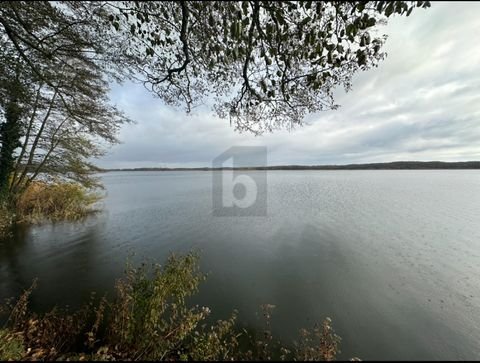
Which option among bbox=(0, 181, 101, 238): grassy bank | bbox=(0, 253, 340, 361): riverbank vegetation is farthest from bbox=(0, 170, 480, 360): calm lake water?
bbox=(0, 181, 101, 238): grassy bank

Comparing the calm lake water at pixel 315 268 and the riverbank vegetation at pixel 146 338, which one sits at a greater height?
the riverbank vegetation at pixel 146 338

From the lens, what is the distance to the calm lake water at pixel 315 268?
4289 mm

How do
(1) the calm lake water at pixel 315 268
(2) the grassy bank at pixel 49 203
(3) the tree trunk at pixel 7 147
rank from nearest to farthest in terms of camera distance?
(1) the calm lake water at pixel 315 268 < (3) the tree trunk at pixel 7 147 < (2) the grassy bank at pixel 49 203

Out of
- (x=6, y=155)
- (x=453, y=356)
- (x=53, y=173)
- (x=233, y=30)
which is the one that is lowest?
(x=453, y=356)

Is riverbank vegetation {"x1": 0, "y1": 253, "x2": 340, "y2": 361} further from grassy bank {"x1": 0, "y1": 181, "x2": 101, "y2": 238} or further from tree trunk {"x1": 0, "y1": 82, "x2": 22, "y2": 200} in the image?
grassy bank {"x1": 0, "y1": 181, "x2": 101, "y2": 238}

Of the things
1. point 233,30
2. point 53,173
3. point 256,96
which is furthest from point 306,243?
point 53,173

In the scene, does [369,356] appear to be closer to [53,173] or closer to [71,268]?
[71,268]

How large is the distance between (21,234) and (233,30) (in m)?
13.1

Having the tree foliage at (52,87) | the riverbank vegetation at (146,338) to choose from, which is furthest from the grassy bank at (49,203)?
the riverbank vegetation at (146,338)

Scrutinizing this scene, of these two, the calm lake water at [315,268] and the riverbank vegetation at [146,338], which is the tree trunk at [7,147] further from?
the riverbank vegetation at [146,338]

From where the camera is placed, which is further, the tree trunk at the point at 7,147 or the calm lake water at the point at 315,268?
the tree trunk at the point at 7,147

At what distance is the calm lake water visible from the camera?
14.1 feet

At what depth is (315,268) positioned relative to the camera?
6801 mm

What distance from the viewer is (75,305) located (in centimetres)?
501
